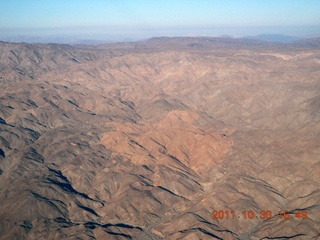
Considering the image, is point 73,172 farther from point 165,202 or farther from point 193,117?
point 193,117

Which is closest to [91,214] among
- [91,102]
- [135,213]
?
[135,213]

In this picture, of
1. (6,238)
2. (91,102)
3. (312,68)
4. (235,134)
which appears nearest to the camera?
(6,238)

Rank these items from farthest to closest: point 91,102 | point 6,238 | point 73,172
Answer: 1. point 91,102
2. point 73,172
3. point 6,238

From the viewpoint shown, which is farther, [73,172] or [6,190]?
[73,172]

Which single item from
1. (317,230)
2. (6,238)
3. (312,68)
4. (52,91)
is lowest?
(6,238)
